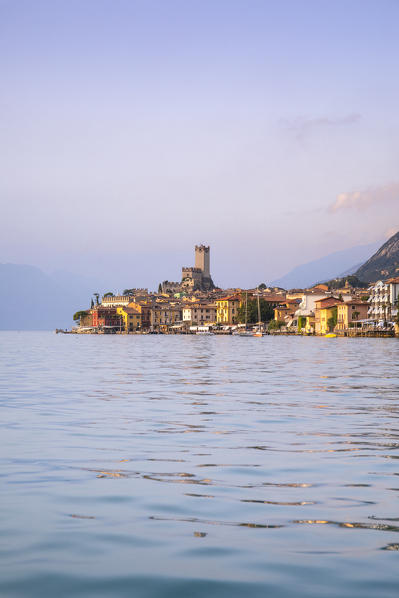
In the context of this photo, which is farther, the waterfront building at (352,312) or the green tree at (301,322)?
the green tree at (301,322)

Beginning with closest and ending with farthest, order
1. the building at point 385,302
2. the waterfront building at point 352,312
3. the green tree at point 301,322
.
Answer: the building at point 385,302
the waterfront building at point 352,312
the green tree at point 301,322

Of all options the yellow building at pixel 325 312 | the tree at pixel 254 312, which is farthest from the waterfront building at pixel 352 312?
the tree at pixel 254 312

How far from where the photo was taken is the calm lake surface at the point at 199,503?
566 cm

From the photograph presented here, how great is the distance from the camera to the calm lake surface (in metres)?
5.66

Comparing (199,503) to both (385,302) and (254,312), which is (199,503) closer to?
(385,302)

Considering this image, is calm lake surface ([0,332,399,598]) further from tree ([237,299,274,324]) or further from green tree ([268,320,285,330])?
tree ([237,299,274,324])

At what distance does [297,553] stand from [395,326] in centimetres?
12136

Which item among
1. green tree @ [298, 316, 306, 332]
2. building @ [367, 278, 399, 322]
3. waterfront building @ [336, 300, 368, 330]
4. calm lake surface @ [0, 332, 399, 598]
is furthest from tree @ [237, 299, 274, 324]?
calm lake surface @ [0, 332, 399, 598]

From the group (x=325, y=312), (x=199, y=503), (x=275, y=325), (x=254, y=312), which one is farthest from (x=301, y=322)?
(x=199, y=503)

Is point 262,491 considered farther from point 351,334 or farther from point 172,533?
point 351,334

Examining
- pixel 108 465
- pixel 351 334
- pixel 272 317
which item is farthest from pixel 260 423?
pixel 272 317

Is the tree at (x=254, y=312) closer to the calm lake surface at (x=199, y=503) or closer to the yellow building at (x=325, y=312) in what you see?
the yellow building at (x=325, y=312)

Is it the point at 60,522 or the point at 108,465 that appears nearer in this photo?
the point at 60,522

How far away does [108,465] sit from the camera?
1041 centimetres
